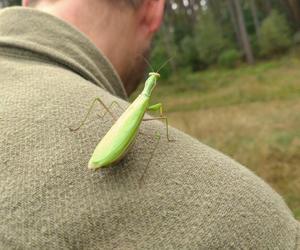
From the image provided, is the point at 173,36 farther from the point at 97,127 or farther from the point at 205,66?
the point at 97,127

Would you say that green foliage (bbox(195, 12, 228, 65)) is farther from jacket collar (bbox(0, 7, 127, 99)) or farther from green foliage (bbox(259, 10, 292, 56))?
jacket collar (bbox(0, 7, 127, 99))

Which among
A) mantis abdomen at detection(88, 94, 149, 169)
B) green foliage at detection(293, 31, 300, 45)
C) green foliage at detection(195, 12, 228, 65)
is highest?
mantis abdomen at detection(88, 94, 149, 169)

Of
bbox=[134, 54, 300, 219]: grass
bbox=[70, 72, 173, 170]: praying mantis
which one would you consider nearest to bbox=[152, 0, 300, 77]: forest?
bbox=[134, 54, 300, 219]: grass

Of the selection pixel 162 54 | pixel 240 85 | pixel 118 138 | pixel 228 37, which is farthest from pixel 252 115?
pixel 228 37

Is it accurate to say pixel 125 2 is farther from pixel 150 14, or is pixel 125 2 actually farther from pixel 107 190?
pixel 107 190

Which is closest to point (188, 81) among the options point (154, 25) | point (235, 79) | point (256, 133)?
point (235, 79)

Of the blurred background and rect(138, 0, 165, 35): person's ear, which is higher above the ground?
rect(138, 0, 165, 35): person's ear

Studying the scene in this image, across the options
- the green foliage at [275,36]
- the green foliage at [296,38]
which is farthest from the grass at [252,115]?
the green foliage at [296,38]
